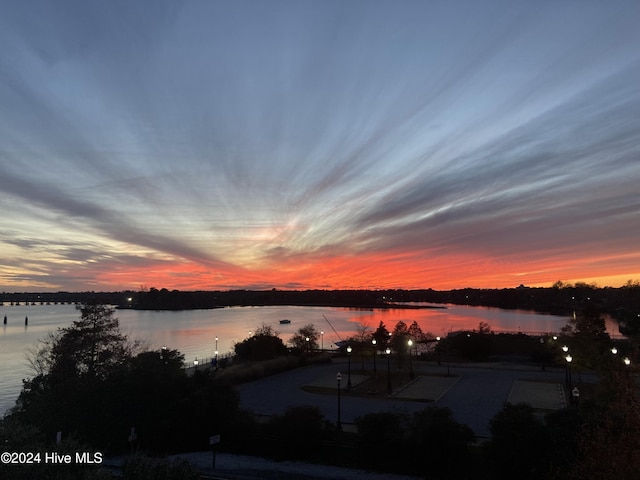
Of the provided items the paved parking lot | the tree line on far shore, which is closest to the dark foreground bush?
the tree line on far shore

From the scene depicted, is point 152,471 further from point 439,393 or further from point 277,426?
point 439,393

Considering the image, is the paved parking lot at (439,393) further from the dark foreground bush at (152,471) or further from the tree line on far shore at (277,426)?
the dark foreground bush at (152,471)

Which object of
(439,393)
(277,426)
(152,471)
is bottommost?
(439,393)

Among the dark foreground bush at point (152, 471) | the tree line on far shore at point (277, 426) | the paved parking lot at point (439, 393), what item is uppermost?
the dark foreground bush at point (152, 471)

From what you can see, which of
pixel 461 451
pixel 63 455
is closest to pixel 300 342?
pixel 461 451

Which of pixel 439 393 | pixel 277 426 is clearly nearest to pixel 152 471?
pixel 277 426

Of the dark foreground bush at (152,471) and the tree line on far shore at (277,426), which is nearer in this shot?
the dark foreground bush at (152,471)

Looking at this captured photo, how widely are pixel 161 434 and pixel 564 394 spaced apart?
3031 cm

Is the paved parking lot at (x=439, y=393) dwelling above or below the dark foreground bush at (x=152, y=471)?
below

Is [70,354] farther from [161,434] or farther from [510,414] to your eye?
[510,414]

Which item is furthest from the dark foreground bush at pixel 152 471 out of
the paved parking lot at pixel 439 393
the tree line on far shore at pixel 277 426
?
the paved parking lot at pixel 439 393

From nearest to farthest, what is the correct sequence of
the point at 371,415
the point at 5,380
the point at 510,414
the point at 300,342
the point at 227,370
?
the point at 510,414 → the point at 371,415 → the point at 227,370 → the point at 5,380 → the point at 300,342

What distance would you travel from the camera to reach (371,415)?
942 inches

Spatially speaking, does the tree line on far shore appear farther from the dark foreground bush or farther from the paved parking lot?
the dark foreground bush
